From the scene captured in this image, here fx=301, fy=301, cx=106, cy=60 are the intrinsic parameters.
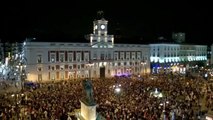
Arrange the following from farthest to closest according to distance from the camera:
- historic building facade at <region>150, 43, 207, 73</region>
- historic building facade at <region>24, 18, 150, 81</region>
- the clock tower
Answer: historic building facade at <region>150, 43, 207, 73</region>, the clock tower, historic building facade at <region>24, 18, 150, 81</region>

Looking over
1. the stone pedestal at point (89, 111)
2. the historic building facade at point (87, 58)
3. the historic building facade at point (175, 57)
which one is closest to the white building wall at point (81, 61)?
the historic building facade at point (87, 58)

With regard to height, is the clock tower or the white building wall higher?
the clock tower

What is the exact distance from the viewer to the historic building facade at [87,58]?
54.5 meters

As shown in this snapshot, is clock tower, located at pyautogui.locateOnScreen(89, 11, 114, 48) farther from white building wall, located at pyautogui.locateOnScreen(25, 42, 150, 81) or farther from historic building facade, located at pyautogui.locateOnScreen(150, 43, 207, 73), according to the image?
historic building facade, located at pyautogui.locateOnScreen(150, 43, 207, 73)

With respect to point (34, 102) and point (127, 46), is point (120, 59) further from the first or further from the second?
point (34, 102)

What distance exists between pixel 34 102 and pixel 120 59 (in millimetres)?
42250

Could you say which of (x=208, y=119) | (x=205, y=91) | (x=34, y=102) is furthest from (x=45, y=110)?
(x=205, y=91)

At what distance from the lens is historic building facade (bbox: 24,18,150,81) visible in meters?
54.5

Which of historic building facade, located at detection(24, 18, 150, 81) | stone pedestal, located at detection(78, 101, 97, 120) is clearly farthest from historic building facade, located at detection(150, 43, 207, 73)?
stone pedestal, located at detection(78, 101, 97, 120)

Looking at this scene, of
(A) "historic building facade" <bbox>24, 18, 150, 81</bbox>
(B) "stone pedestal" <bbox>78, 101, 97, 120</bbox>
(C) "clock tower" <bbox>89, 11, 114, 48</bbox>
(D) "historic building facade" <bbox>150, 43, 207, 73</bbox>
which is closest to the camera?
(B) "stone pedestal" <bbox>78, 101, 97, 120</bbox>

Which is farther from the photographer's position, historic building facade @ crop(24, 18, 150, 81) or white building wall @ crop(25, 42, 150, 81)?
historic building facade @ crop(24, 18, 150, 81)

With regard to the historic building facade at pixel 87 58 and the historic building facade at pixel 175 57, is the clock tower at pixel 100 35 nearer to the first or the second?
the historic building facade at pixel 87 58

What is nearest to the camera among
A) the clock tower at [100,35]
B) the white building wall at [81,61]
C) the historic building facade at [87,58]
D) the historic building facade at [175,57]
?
the white building wall at [81,61]

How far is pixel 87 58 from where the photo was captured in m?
61.9
